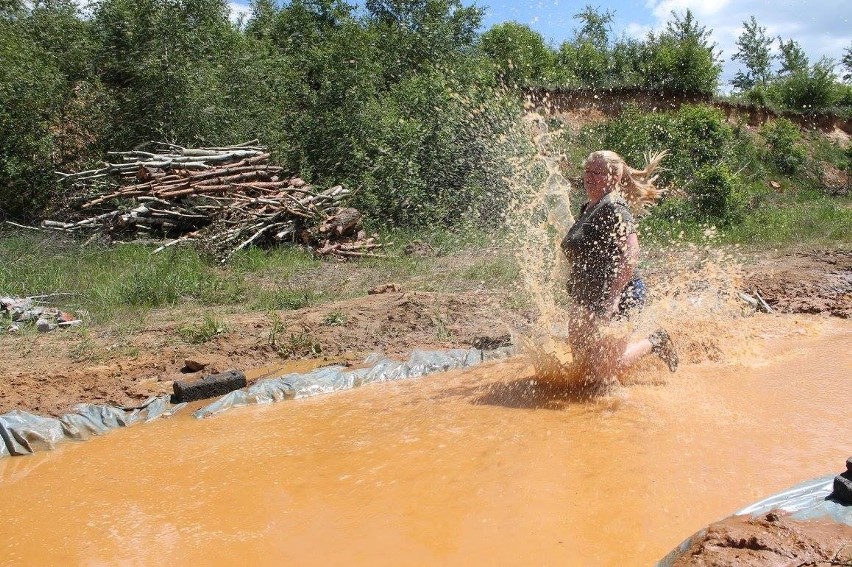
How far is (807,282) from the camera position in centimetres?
792

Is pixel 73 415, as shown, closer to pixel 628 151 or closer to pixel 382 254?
pixel 382 254

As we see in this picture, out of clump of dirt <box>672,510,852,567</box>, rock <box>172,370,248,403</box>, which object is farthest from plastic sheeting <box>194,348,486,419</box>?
clump of dirt <box>672,510,852,567</box>

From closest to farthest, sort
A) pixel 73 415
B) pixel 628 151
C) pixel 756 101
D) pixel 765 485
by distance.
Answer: pixel 765 485 → pixel 73 415 → pixel 628 151 → pixel 756 101

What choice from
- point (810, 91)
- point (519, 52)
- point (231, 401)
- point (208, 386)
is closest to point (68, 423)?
point (208, 386)

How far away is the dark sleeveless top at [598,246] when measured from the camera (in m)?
4.66

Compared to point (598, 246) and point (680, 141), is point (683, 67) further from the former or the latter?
point (598, 246)

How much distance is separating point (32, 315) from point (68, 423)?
10.8 ft

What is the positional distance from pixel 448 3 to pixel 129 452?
21.8 m

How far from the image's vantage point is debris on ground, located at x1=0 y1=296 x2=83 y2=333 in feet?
24.1

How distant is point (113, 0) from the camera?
1450cm

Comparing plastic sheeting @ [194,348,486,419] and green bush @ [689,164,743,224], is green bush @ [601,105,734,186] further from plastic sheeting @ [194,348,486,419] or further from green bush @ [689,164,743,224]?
plastic sheeting @ [194,348,486,419]

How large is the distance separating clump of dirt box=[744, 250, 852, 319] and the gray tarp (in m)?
3.28

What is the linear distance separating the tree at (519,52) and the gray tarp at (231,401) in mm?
14988

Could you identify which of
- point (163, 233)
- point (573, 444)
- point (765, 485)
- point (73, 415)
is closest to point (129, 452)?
point (73, 415)
